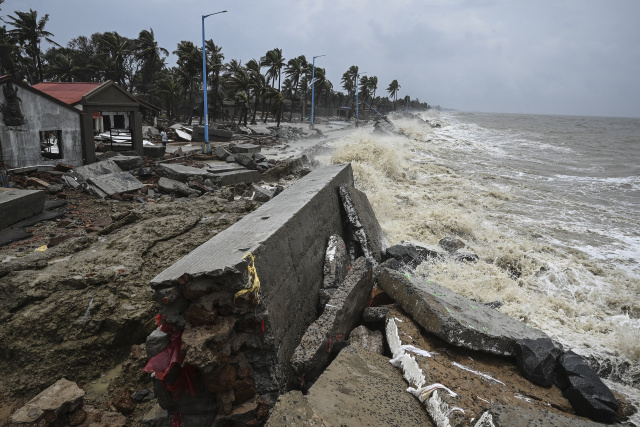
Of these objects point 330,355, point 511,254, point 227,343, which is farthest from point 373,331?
point 511,254

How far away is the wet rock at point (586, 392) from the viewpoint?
317cm

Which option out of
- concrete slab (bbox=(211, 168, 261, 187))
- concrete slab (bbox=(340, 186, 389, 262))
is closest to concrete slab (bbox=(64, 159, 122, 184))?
concrete slab (bbox=(211, 168, 261, 187))

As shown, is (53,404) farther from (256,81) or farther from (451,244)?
(256,81)

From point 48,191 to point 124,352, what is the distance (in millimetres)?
8691

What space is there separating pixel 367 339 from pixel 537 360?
1515mm

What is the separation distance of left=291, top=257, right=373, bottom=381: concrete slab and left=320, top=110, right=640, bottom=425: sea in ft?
8.21

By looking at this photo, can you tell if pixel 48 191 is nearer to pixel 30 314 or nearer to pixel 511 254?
pixel 30 314

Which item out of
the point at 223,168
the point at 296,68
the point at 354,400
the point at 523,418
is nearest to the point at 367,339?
the point at 354,400

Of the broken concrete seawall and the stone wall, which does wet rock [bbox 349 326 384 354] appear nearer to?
the broken concrete seawall

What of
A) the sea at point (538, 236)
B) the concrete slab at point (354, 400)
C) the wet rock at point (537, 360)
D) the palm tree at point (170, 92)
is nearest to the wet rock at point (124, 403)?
the concrete slab at point (354, 400)

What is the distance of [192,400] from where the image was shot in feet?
9.18

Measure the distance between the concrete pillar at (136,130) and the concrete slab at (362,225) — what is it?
43.8 ft

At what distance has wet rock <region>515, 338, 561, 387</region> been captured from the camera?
3.43 meters

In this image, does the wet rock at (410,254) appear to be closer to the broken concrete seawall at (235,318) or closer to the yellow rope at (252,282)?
the broken concrete seawall at (235,318)
